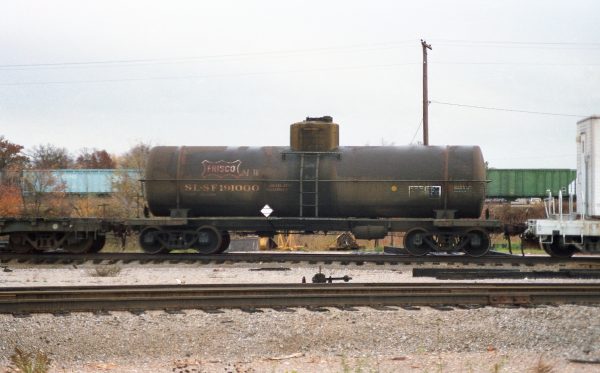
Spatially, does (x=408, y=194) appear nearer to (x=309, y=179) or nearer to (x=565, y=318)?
(x=309, y=179)

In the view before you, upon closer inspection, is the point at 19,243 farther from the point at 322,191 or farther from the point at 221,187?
the point at 322,191

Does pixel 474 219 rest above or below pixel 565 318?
above

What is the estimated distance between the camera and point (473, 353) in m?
8.15

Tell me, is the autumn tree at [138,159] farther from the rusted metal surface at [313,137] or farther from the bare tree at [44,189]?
the rusted metal surface at [313,137]

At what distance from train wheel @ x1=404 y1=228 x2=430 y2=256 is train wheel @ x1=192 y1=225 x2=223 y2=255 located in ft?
17.5

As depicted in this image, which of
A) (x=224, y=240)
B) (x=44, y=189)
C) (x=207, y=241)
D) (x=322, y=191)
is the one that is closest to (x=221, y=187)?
(x=207, y=241)

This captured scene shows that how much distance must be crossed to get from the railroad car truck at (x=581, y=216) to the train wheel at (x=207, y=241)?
28.6 ft

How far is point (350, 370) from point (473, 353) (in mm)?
1713

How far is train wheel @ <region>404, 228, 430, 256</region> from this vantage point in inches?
730

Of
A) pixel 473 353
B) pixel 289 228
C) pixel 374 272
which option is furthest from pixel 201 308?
pixel 289 228

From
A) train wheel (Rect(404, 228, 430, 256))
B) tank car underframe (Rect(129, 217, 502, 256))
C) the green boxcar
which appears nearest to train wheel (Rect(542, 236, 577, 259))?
tank car underframe (Rect(129, 217, 502, 256))

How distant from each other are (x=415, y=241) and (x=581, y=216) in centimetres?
449

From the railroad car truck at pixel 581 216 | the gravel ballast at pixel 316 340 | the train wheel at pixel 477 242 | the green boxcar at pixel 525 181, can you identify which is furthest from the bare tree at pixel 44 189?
the gravel ballast at pixel 316 340

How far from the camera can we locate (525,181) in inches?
1903
